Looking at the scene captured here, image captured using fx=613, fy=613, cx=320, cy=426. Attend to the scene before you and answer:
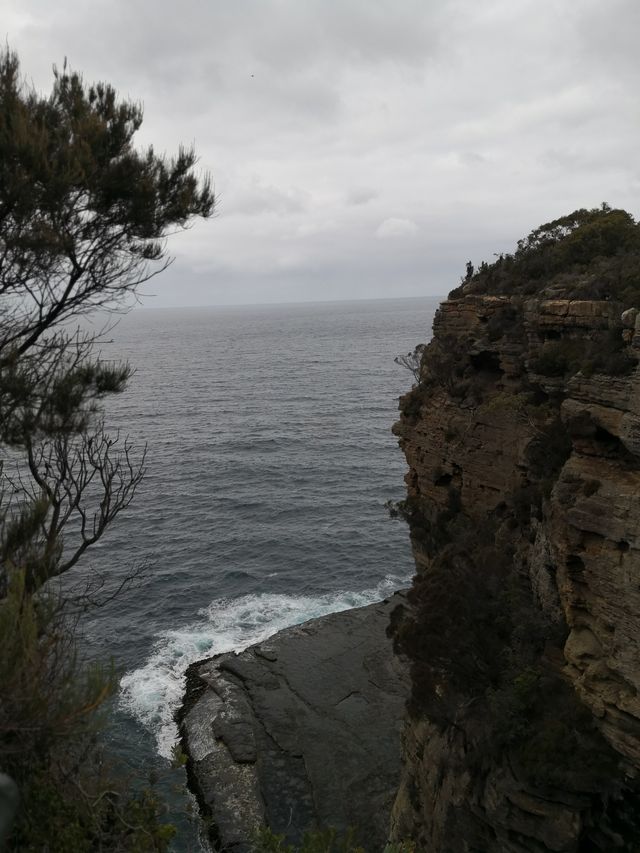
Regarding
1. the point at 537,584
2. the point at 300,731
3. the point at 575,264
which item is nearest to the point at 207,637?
the point at 300,731

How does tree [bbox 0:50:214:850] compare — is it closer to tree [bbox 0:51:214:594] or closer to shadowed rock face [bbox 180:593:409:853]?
tree [bbox 0:51:214:594]

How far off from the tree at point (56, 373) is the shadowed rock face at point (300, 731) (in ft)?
60.5

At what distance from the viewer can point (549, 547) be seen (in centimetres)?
1838

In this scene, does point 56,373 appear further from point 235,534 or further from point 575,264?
point 235,534

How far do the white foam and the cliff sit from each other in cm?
1453

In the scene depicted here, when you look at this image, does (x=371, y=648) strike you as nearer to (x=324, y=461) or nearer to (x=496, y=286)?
(x=496, y=286)

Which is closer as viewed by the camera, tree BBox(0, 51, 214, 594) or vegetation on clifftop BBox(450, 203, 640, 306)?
tree BBox(0, 51, 214, 594)

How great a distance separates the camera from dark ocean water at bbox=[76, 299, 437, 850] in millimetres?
36062

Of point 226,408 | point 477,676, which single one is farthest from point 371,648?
point 226,408

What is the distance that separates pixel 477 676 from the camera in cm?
1877

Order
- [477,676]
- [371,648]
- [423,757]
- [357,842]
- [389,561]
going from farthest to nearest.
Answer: [389,561], [371,648], [357,842], [423,757], [477,676]

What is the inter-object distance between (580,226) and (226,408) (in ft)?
228

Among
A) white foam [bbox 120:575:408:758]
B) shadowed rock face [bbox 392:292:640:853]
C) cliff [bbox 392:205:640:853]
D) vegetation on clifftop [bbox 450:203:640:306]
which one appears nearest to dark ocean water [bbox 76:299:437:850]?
white foam [bbox 120:575:408:758]

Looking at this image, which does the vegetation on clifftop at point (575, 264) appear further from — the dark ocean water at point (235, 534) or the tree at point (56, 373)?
the dark ocean water at point (235, 534)
